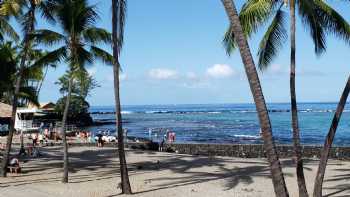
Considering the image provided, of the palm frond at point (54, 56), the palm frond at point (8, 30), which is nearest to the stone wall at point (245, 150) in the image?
the palm frond at point (8, 30)

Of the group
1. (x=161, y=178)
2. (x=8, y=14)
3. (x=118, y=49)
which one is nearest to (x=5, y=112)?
(x=8, y=14)

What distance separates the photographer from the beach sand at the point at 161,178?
17.1 m

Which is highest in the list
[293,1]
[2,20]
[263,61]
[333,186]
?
[2,20]

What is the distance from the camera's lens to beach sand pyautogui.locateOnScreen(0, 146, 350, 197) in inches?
672

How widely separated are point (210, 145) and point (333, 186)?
23728 millimetres

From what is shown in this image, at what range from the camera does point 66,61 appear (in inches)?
730

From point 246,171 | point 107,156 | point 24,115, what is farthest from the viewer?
point 24,115

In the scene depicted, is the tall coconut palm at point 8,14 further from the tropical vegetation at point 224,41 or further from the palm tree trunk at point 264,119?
the palm tree trunk at point 264,119

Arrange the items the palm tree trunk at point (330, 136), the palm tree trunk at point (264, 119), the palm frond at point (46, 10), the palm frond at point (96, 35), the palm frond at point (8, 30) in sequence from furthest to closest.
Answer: the palm frond at point (8, 30)
the palm frond at point (46, 10)
the palm frond at point (96, 35)
the palm tree trunk at point (330, 136)
the palm tree trunk at point (264, 119)

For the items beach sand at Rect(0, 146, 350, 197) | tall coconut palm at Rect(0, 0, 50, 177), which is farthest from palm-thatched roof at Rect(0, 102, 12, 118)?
tall coconut palm at Rect(0, 0, 50, 177)

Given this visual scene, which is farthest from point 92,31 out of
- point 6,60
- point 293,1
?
point 293,1

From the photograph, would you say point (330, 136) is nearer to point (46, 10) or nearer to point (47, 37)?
point (47, 37)

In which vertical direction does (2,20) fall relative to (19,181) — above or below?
above

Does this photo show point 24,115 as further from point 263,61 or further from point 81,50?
point 263,61
